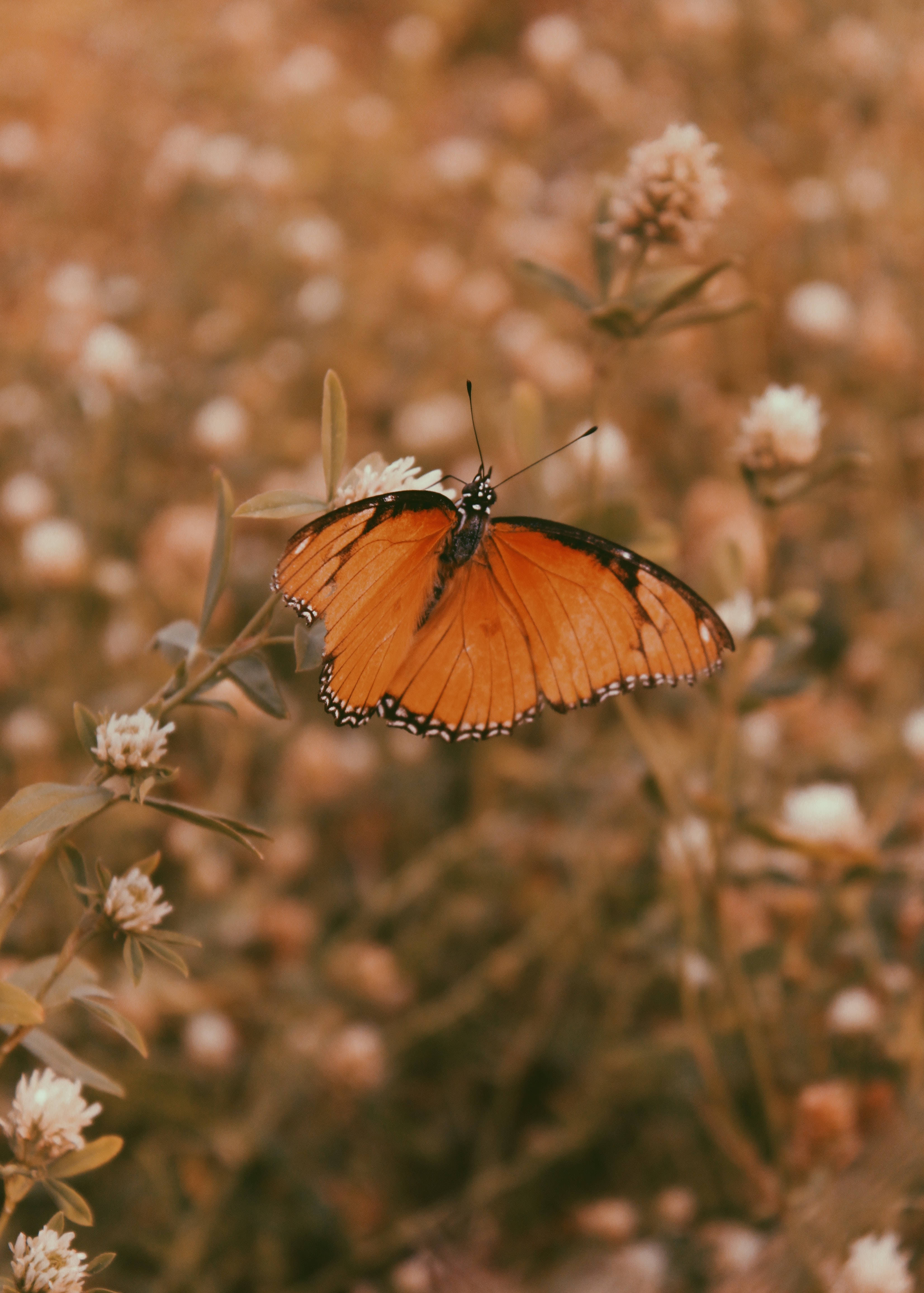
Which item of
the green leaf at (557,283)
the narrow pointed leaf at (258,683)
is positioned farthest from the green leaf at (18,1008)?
the green leaf at (557,283)

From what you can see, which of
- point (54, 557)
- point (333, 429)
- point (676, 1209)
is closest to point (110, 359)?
point (54, 557)

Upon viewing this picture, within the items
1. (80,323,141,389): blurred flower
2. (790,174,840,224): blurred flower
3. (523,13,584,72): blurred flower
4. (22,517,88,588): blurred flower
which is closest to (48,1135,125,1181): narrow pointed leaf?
(22,517,88,588): blurred flower

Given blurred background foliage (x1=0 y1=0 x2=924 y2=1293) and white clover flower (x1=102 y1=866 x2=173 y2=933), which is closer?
white clover flower (x1=102 y1=866 x2=173 y2=933)

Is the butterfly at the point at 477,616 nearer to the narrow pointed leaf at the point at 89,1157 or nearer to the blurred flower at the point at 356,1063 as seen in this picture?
the narrow pointed leaf at the point at 89,1157

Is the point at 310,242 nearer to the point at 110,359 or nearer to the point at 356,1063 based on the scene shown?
the point at 110,359

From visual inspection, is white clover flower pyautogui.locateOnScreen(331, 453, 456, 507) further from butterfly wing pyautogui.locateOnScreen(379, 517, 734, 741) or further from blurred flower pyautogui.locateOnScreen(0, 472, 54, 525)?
blurred flower pyautogui.locateOnScreen(0, 472, 54, 525)

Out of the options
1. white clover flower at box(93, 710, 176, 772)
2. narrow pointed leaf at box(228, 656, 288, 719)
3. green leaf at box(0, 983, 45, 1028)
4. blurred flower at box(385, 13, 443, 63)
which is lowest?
green leaf at box(0, 983, 45, 1028)
